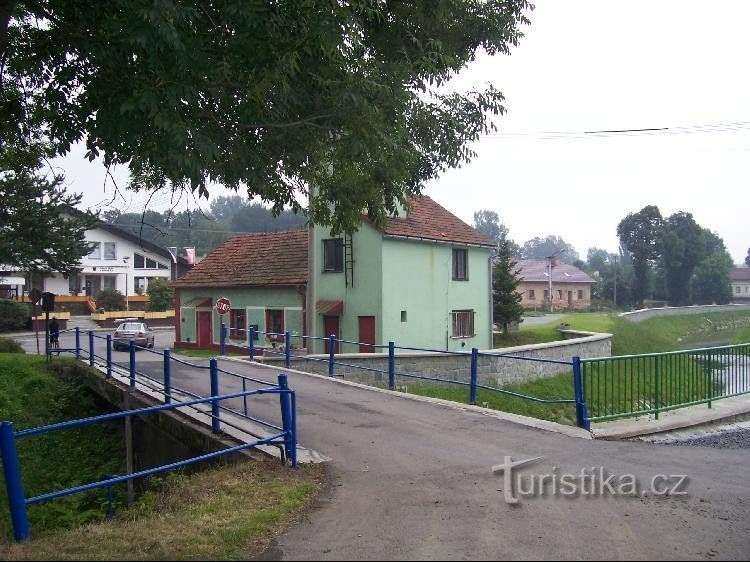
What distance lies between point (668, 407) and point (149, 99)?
9.26 metres

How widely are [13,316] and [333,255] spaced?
26726 mm

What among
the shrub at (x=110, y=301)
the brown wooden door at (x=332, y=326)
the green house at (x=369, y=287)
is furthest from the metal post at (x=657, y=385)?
the shrub at (x=110, y=301)

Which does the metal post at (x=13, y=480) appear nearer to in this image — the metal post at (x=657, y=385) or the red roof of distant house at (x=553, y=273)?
the metal post at (x=657, y=385)

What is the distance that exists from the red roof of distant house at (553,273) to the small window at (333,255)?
5396 cm

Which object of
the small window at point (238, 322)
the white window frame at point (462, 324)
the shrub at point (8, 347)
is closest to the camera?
the shrub at point (8, 347)

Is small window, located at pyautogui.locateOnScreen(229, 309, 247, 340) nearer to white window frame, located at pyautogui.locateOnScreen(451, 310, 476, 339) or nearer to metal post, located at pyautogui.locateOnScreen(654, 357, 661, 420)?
white window frame, located at pyautogui.locateOnScreen(451, 310, 476, 339)

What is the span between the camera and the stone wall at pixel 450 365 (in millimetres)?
18859

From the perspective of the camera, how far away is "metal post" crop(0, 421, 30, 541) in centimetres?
560

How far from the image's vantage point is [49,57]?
9.55 metres

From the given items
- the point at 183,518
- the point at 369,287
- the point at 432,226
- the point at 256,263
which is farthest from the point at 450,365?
the point at 183,518

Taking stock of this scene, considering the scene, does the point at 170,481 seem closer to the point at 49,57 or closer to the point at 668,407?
the point at 49,57

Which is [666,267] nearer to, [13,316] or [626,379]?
[13,316]

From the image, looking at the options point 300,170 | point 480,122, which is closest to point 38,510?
point 300,170

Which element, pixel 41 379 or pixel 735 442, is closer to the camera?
pixel 735 442
